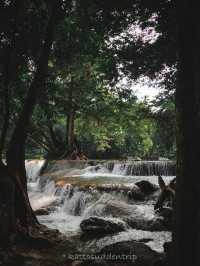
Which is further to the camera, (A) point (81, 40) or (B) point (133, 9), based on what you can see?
(A) point (81, 40)

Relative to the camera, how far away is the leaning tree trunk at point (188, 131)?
514cm

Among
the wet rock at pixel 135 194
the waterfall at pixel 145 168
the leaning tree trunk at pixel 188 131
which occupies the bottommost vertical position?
the wet rock at pixel 135 194

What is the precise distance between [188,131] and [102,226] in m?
6.63

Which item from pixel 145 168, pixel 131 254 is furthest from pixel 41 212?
pixel 145 168

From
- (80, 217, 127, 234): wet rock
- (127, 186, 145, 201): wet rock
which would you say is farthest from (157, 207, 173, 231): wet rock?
(127, 186, 145, 201): wet rock

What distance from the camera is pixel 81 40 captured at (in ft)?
37.0

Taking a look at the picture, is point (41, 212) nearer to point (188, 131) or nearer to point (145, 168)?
point (145, 168)

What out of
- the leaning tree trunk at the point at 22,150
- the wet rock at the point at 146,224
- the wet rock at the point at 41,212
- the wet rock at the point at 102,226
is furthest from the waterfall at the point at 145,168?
the leaning tree trunk at the point at 22,150

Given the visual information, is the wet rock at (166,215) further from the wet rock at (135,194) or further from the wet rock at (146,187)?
the wet rock at (146,187)

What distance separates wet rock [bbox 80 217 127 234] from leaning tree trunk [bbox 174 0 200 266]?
5994mm

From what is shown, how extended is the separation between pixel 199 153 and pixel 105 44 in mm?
7900

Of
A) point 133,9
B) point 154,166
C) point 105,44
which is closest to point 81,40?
point 105,44

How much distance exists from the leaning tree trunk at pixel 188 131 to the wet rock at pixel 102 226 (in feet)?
19.7

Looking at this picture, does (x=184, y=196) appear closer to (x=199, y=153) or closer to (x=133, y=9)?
(x=199, y=153)
